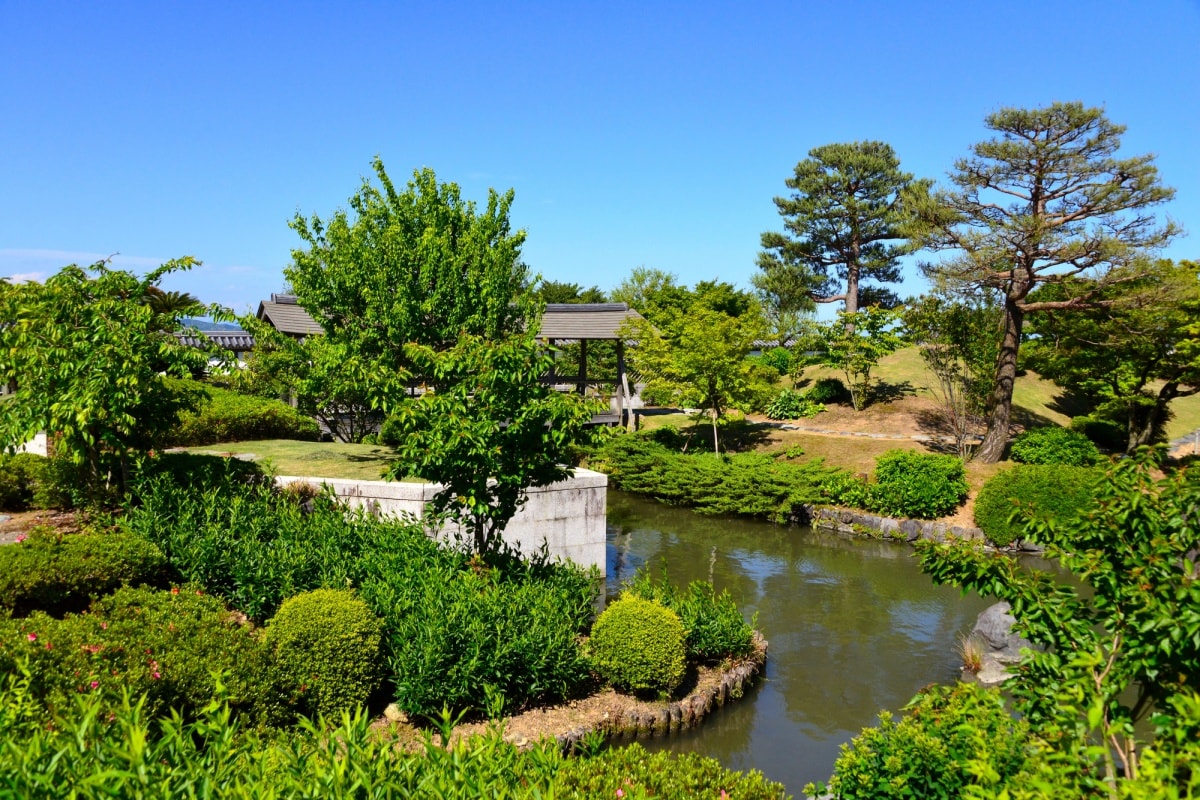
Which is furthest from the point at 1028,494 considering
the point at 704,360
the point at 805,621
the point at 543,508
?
the point at 543,508

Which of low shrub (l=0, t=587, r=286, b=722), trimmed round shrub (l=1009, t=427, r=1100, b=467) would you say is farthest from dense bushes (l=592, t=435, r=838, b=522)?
low shrub (l=0, t=587, r=286, b=722)

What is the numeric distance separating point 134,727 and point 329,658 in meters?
4.64

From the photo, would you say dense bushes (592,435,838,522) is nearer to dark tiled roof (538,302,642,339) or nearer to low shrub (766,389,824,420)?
dark tiled roof (538,302,642,339)

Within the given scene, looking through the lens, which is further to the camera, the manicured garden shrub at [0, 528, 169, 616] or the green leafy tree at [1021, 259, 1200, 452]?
the green leafy tree at [1021, 259, 1200, 452]

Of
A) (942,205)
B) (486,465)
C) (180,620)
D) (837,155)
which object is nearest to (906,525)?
(942,205)

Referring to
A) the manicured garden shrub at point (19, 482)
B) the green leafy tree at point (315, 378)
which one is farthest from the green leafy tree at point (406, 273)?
the manicured garden shrub at point (19, 482)

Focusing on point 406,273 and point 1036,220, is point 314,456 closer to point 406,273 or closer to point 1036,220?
point 406,273

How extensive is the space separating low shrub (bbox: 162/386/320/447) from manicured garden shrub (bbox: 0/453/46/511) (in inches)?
128

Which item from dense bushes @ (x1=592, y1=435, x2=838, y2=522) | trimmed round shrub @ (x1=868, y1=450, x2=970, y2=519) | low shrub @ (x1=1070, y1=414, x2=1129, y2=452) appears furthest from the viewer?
low shrub @ (x1=1070, y1=414, x2=1129, y2=452)

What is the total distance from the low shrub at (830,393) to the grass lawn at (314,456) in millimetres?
19116

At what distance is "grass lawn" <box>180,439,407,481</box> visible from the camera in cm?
1411

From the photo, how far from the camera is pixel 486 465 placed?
1024 centimetres

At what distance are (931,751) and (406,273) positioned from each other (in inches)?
505

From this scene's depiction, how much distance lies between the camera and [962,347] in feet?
81.8
